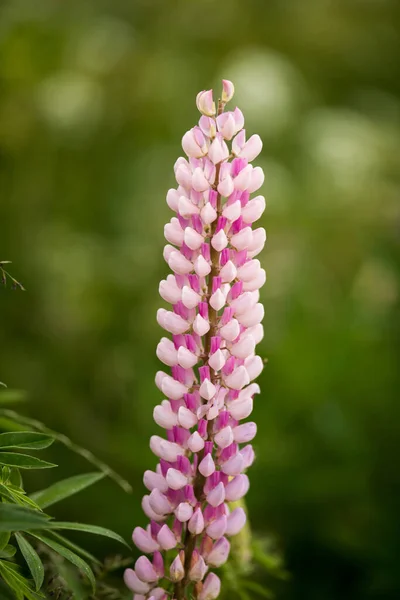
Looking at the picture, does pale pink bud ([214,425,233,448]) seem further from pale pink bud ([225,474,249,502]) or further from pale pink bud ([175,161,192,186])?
pale pink bud ([175,161,192,186])

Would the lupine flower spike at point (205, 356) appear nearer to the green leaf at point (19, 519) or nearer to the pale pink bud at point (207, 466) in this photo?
the pale pink bud at point (207, 466)

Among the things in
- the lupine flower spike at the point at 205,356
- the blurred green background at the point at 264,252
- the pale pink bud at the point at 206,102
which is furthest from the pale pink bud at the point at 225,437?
the blurred green background at the point at 264,252

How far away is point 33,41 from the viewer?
6.69ft

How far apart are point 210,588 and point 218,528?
0.05 metres

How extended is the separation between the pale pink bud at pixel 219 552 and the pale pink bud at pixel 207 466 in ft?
0.16

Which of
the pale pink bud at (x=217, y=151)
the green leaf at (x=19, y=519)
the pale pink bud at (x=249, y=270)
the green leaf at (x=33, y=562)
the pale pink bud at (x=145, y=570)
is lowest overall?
the pale pink bud at (x=145, y=570)

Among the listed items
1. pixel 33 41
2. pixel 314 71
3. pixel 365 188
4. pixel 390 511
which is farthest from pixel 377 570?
pixel 314 71

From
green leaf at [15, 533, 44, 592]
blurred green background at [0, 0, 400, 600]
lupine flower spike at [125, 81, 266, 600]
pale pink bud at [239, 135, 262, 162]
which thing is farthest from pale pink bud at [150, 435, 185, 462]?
blurred green background at [0, 0, 400, 600]

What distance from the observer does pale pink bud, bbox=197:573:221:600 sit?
55 cm

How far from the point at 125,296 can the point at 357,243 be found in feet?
2.33

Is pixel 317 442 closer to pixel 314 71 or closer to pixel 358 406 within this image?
pixel 358 406

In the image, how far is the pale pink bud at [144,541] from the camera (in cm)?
55

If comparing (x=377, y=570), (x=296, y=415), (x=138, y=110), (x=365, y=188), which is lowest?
(x=377, y=570)

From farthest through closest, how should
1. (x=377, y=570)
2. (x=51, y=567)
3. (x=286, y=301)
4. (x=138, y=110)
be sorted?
(x=138, y=110), (x=286, y=301), (x=377, y=570), (x=51, y=567)
